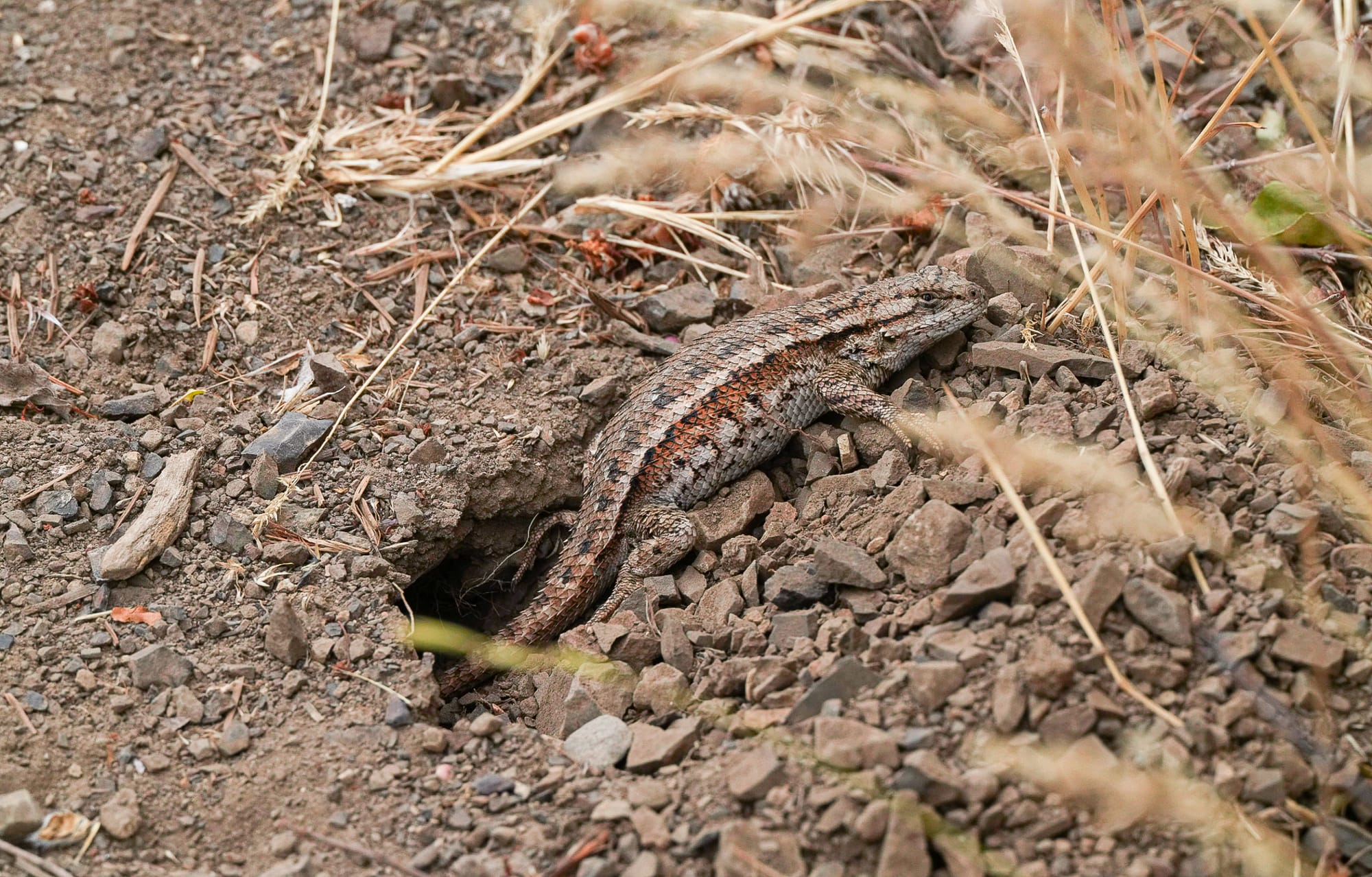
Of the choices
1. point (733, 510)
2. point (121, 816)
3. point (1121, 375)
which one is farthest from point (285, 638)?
point (1121, 375)

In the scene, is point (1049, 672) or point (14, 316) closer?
point (1049, 672)

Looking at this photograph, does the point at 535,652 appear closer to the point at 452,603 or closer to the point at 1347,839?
the point at 452,603

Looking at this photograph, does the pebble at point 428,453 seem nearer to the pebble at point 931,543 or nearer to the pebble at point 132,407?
the pebble at point 132,407

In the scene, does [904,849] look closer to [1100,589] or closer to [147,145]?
[1100,589]

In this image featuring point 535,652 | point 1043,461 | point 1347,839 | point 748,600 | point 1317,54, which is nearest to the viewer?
point 1347,839

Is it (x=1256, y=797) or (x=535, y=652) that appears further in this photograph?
(x=535, y=652)

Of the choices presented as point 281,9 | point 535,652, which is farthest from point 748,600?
point 281,9

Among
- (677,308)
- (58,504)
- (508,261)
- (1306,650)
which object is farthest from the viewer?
(508,261)

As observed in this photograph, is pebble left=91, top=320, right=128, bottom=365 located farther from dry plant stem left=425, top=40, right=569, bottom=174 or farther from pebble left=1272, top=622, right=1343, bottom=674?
pebble left=1272, top=622, right=1343, bottom=674
